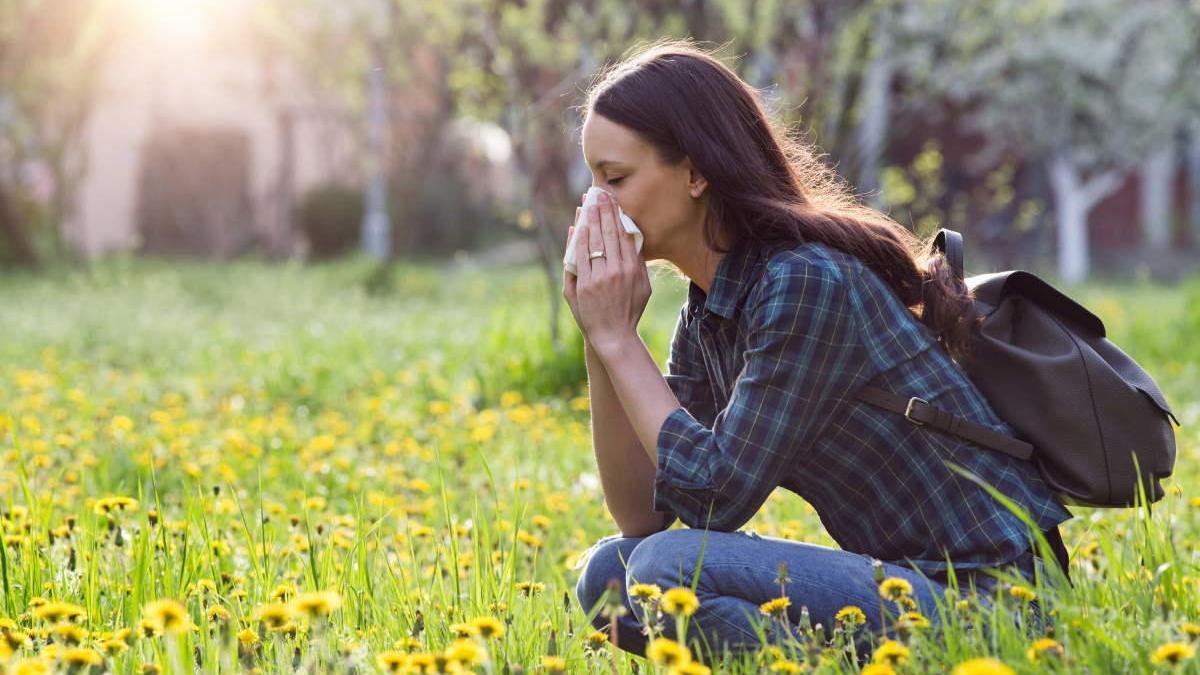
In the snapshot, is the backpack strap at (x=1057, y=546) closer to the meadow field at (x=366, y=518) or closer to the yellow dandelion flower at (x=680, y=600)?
the meadow field at (x=366, y=518)

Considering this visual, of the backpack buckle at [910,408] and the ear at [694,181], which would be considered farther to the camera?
the ear at [694,181]

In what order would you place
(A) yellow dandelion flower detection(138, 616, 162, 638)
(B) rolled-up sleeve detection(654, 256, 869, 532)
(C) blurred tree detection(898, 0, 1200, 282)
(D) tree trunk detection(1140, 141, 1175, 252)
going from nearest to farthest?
(A) yellow dandelion flower detection(138, 616, 162, 638) < (B) rolled-up sleeve detection(654, 256, 869, 532) < (C) blurred tree detection(898, 0, 1200, 282) < (D) tree trunk detection(1140, 141, 1175, 252)

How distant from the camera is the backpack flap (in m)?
2.27

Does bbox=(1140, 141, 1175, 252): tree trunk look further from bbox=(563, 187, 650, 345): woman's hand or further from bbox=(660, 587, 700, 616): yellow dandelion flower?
bbox=(660, 587, 700, 616): yellow dandelion flower

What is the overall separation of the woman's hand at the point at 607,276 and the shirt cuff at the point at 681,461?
8.3 inches

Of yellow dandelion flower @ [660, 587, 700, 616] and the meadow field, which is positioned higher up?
yellow dandelion flower @ [660, 587, 700, 616]

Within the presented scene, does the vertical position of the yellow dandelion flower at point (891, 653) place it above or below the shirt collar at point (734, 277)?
below

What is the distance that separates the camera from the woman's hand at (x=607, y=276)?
7.94 feet

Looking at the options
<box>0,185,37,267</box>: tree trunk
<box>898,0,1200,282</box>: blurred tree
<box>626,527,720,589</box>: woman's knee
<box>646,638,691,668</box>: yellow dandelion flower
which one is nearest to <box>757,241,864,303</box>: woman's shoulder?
<box>626,527,720,589</box>: woman's knee

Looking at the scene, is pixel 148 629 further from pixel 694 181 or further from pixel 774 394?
pixel 694 181

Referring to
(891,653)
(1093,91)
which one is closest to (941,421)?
(891,653)

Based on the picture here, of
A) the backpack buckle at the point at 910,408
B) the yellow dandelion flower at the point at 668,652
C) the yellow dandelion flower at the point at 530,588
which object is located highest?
the backpack buckle at the point at 910,408

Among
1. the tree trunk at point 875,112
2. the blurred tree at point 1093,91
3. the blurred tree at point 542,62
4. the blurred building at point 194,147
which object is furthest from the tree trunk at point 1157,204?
the blurred tree at point 542,62

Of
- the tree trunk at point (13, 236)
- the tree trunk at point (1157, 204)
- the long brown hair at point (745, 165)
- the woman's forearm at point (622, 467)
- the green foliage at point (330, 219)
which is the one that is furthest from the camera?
the tree trunk at point (1157, 204)
